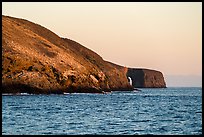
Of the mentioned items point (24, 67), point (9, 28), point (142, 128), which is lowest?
point (142, 128)

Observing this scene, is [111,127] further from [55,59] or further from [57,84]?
[55,59]

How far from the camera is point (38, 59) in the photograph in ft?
485

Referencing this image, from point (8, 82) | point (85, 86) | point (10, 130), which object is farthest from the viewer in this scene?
point (85, 86)

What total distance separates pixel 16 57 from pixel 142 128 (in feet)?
349

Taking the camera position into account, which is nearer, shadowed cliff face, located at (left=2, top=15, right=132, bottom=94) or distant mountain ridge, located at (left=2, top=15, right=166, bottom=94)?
distant mountain ridge, located at (left=2, top=15, right=166, bottom=94)

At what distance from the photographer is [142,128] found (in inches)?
1612

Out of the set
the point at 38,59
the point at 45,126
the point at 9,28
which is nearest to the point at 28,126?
the point at 45,126

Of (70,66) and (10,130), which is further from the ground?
(70,66)

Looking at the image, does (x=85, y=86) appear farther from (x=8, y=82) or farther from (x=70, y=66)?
(x=8, y=82)

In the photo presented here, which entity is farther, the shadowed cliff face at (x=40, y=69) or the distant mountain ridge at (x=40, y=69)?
the shadowed cliff face at (x=40, y=69)

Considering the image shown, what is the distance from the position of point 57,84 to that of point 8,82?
762 inches

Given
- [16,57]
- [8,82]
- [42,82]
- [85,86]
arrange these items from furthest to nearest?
[85,86], [16,57], [42,82], [8,82]

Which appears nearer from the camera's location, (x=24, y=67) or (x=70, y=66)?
(x=24, y=67)

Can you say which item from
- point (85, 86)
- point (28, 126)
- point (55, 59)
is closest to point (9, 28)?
point (55, 59)
